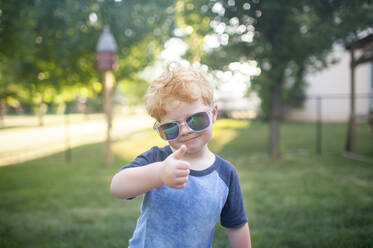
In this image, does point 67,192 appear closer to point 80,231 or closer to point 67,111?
point 80,231

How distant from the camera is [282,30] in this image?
22.4 feet

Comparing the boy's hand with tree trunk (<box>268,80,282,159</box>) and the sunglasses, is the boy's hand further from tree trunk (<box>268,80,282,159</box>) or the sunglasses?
tree trunk (<box>268,80,282,159</box>)

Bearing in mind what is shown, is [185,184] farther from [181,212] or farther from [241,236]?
[241,236]

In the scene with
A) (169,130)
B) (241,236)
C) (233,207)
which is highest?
(169,130)

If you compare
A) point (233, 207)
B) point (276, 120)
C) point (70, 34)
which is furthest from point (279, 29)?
point (70, 34)

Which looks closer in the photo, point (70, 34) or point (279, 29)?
point (279, 29)

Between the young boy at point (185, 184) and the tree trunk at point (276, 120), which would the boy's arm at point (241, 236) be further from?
the tree trunk at point (276, 120)

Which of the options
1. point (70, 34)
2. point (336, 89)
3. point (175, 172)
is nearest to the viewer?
point (175, 172)

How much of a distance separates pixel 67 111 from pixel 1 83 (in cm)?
1832

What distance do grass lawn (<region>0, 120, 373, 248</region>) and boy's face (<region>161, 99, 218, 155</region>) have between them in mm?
2034

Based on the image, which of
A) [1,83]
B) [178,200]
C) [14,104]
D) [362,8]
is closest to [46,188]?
[178,200]

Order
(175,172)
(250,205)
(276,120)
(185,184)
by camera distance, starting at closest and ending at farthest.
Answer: (175,172)
(185,184)
(250,205)
(276,120)

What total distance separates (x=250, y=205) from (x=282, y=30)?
178 inches

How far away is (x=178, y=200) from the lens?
51.1 inches
